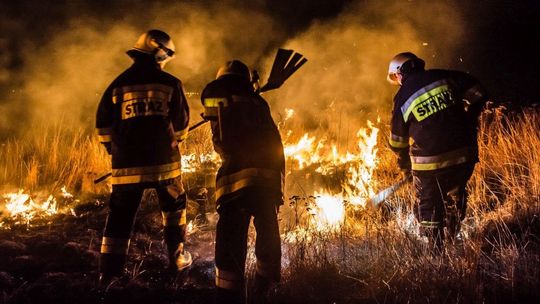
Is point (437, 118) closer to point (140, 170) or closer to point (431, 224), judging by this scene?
point (431, 224)

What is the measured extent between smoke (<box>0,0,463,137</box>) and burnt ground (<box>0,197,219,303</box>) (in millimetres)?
4003

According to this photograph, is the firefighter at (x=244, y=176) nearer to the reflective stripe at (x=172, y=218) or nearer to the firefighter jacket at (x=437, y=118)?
the reflective stripe at (x=172, y=218)

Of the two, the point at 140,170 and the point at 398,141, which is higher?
the point at 398,141

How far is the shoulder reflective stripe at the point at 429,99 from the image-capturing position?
4.30 metres

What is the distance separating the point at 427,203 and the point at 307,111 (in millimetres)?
5822

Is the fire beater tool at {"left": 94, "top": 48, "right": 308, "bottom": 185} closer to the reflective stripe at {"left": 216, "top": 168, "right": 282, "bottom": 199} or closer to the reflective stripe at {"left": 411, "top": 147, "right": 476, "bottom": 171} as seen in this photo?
the reflective stripe at {"left": 216, "top": 168, "right": 282, "bottom": 199}

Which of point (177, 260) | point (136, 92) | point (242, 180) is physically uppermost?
point (136, 92)

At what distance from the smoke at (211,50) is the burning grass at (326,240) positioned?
58.7 inches

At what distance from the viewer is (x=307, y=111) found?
9.98 meters

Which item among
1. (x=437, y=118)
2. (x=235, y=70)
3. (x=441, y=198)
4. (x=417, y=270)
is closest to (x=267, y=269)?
(x=417, y=270)

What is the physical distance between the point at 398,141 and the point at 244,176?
1.84 meters

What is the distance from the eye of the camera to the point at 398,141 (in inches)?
179

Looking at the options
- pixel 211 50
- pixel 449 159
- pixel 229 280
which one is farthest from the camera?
pixel 211 50

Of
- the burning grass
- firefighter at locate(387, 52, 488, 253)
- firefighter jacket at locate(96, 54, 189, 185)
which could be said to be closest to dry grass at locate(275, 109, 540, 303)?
the burning grass
